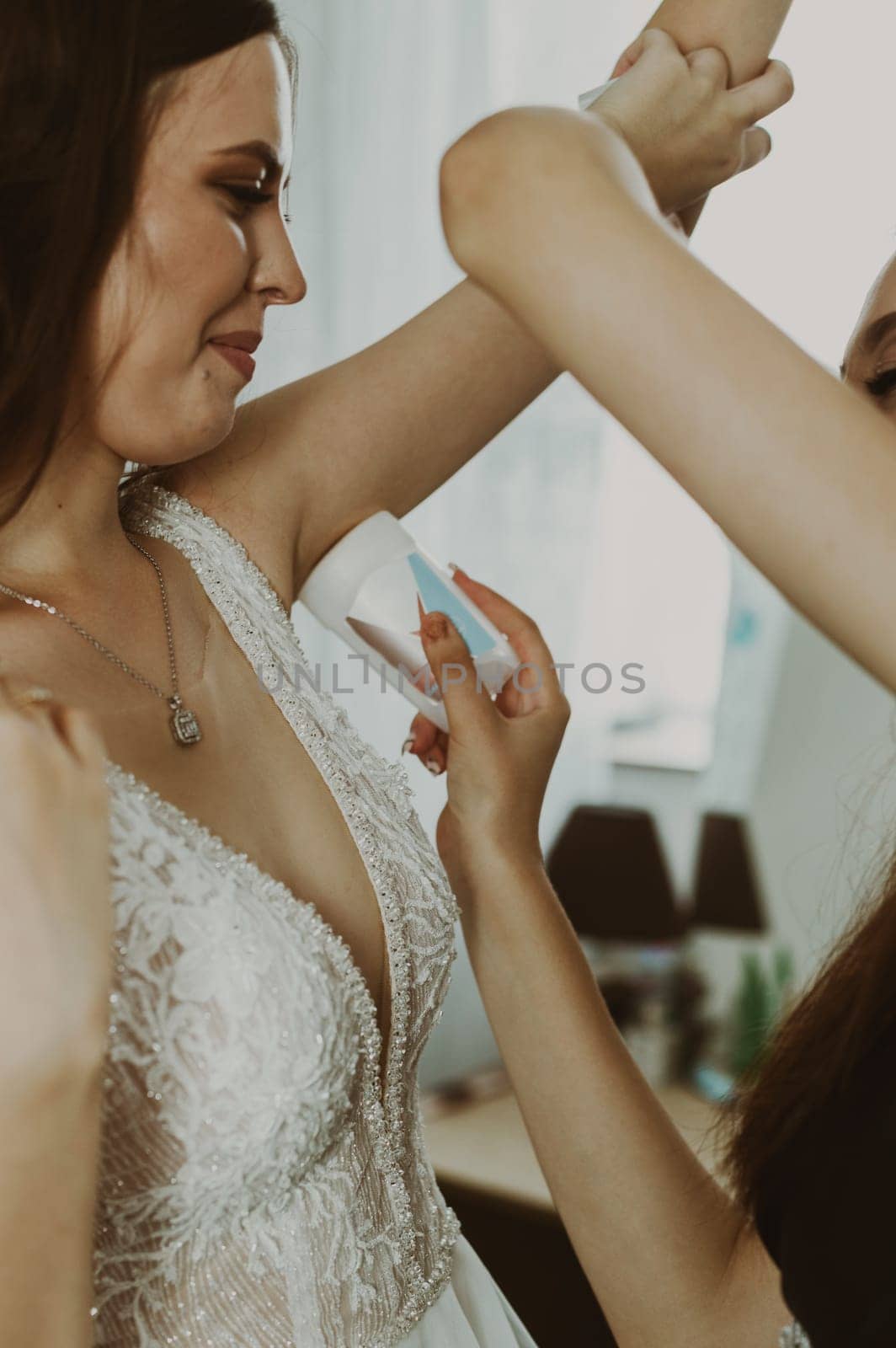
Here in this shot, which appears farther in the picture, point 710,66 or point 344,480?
point 344,480

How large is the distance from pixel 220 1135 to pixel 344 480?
52 cm

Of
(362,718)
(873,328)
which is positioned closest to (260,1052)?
(873,328)

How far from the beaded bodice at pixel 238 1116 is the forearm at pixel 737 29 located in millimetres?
558

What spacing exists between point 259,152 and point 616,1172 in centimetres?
69

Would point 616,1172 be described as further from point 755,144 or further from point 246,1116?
point 755,144

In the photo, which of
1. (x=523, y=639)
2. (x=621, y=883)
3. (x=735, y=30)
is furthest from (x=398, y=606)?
(x=621, y=883)

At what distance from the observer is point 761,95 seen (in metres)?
0.77

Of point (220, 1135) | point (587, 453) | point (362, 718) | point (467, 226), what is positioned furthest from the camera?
point (587, 453)

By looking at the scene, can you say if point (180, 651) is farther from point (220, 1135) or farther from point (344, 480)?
point (220, 1135)

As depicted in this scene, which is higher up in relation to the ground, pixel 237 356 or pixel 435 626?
pixel 237 356

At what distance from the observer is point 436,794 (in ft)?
7.10

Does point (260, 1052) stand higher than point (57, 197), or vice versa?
point (57, 197)

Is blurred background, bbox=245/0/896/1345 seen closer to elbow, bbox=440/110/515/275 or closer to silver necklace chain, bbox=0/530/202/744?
silver necklace chain, bbox=0/530/202/744

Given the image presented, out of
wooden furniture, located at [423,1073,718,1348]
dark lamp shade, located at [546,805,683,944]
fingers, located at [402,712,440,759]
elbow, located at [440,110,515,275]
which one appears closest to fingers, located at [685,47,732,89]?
elbow, located at [440,110,515,275]
